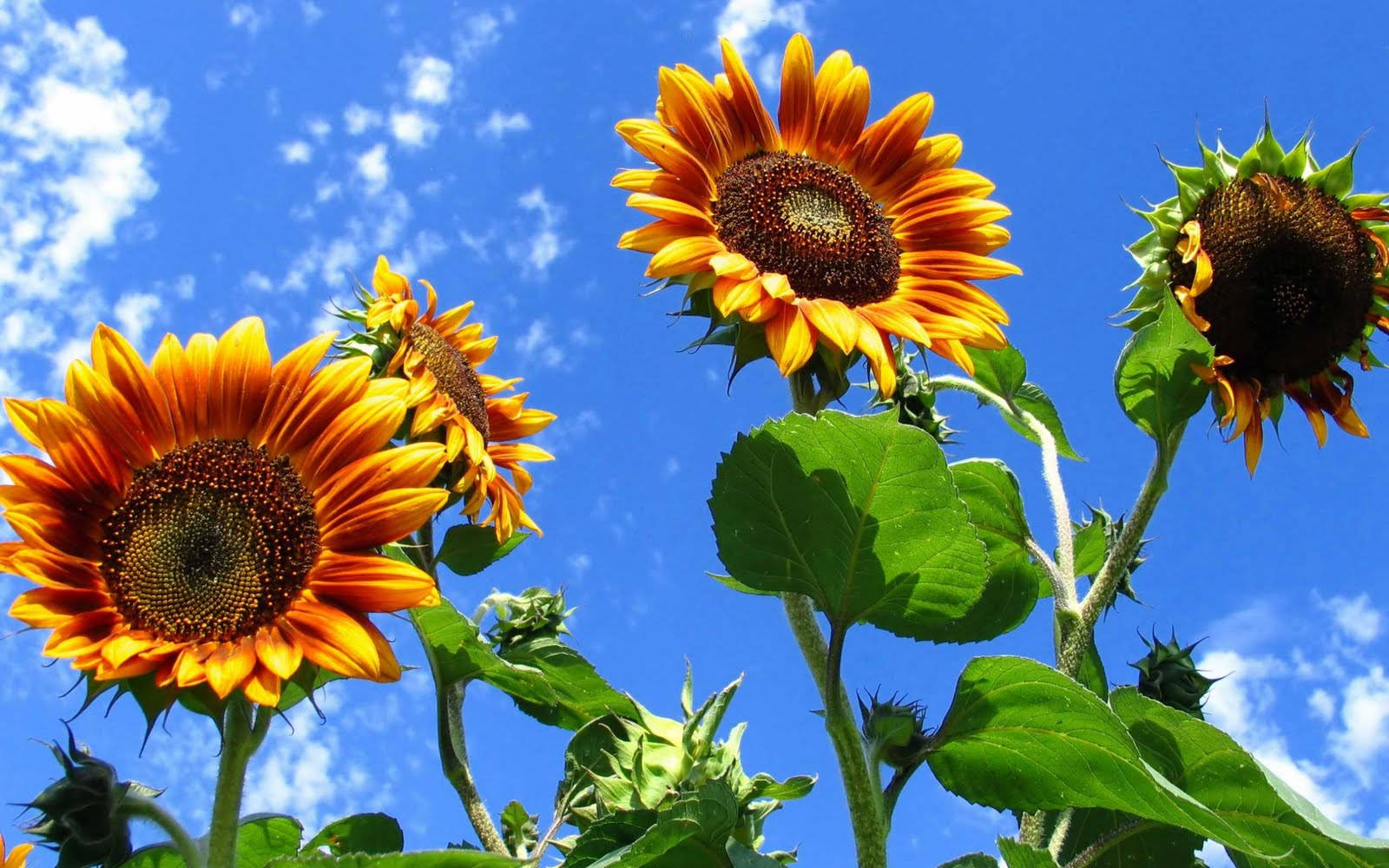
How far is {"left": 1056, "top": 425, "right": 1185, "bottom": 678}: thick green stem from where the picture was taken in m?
3.18

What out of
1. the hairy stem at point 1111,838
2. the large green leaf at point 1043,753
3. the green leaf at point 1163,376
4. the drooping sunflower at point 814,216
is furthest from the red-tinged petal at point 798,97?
the hairy stem at point 1111,838

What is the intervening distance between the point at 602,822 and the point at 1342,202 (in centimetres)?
250

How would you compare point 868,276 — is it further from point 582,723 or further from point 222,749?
point 222,749

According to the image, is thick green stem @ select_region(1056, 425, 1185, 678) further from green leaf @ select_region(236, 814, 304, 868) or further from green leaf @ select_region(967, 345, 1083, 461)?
green leaf @ select_region(236, 814, 304, 868)

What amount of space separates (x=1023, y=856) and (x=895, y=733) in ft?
1.07

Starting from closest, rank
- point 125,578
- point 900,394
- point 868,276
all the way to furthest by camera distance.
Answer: point 125,578 → point 868,276 → point 900,394

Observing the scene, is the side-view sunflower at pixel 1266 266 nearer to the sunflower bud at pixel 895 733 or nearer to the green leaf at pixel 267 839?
the sunflower bud at pixel 895 733

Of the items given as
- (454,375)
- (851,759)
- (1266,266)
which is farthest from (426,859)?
(1266,266)

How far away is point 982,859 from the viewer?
2.64 meters

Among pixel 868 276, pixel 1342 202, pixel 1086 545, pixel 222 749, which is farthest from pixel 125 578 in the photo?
pixel 1342 202

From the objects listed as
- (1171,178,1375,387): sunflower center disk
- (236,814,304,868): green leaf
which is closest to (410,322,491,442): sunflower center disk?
(236,814,304,868): green leaf

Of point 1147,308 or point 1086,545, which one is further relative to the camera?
point 1086,545

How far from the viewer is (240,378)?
2594 millimetres

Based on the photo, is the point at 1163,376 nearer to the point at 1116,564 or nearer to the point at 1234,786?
the point at 1116,564
